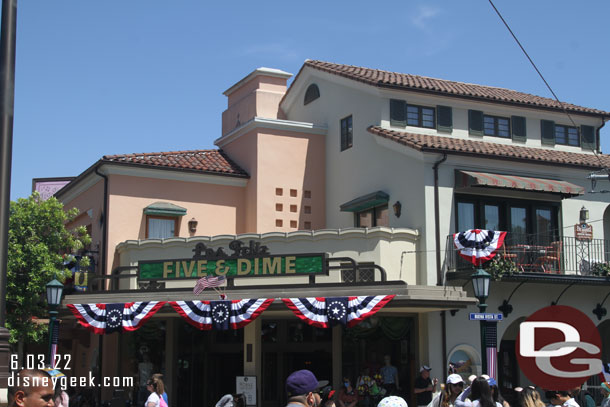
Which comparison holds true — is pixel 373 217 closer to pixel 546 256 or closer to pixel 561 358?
pixel 546 256

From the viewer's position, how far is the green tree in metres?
23.9

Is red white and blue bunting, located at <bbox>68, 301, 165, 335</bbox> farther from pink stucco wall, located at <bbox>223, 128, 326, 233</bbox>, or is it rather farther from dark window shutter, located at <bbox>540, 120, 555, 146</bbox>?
dark window shutter, located at <bbox>540, 120, 555, 146</bbox>

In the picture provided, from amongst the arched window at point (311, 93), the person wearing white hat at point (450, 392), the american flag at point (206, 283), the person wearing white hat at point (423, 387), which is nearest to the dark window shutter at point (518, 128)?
the arched window at point (311, 93)

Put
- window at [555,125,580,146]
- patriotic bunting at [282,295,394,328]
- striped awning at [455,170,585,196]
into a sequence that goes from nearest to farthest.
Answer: patriotic bunting at [282,295,394,328], striped awning at [455,170,585,196], window at [555,125,580,146]

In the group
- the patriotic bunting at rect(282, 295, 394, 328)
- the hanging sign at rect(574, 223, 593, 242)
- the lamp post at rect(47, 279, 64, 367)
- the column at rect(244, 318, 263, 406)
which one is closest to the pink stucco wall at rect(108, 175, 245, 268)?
the column at rect(244, 318, 263, 406)

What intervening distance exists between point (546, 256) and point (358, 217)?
5801 mm

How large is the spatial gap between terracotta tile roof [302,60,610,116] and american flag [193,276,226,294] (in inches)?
307

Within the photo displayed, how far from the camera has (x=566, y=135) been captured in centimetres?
2783

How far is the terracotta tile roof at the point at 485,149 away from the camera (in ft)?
74.7

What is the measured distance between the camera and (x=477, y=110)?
87.0 feet

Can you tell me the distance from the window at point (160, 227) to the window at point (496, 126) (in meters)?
10.3

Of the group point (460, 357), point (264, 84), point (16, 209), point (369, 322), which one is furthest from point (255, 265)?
point (264, 84)

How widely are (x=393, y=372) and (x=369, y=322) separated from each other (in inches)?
57.5

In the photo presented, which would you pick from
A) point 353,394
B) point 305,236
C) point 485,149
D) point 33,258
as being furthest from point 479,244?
point 33,258
